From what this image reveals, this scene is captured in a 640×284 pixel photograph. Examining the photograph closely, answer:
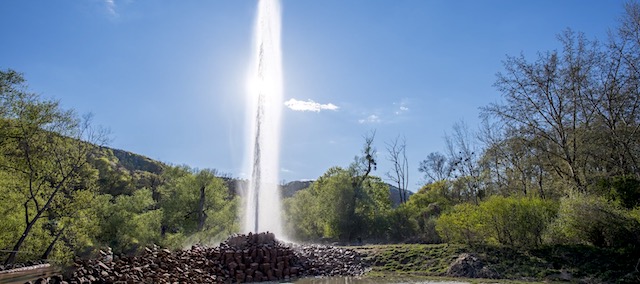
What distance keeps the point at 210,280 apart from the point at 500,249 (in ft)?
41.2

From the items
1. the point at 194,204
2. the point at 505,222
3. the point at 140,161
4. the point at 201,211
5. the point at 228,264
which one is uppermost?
the point at 140,161

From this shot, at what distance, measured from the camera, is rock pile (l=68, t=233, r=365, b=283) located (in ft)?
36.1

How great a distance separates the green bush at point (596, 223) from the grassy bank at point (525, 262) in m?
0.85

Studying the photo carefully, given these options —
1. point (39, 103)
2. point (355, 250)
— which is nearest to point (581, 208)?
point (355, 250)

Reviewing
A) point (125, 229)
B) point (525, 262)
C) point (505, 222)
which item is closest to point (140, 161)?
point (125, 229)

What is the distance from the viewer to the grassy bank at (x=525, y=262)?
1167cm

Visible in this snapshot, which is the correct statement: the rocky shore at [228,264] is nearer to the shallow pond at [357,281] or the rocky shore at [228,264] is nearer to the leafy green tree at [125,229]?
the shallow pond at [357,281]

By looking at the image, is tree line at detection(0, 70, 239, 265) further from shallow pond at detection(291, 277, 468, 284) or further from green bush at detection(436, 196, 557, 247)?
green bush at detection(436, 196, 557, 247)

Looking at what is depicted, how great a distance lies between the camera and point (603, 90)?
18047mm

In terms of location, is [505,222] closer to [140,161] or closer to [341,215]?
[341,215]

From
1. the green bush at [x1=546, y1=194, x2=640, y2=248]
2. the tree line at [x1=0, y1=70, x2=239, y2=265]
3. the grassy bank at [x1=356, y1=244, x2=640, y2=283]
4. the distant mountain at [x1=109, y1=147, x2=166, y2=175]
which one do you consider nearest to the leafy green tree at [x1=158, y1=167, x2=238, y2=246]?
the tree line at [x1=0, y1=70, x2=239, y2=265]

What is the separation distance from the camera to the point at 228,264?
15.2 meters

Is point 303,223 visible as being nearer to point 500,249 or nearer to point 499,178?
point 499,178

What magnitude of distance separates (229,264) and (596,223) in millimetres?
15369
